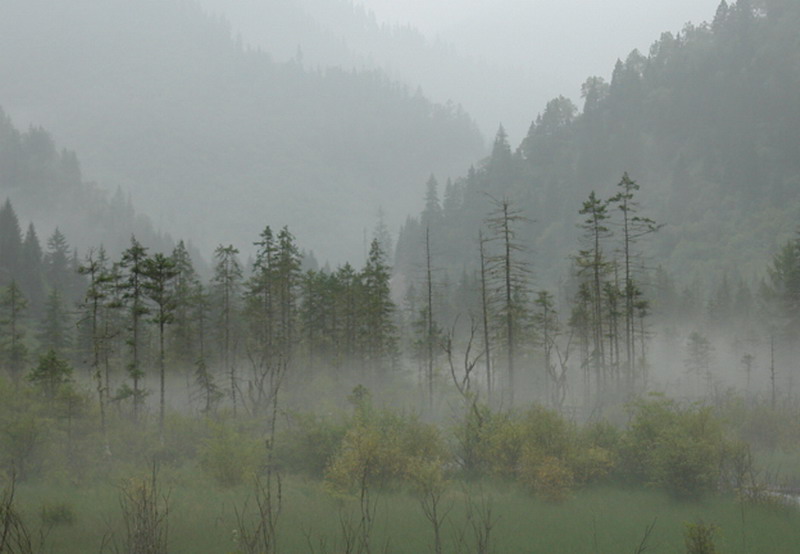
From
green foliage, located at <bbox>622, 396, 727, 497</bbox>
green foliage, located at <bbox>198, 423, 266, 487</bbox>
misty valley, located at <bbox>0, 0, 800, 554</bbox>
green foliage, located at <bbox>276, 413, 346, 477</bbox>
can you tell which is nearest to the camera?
misty valley, located at <bbox>0, 0, 800, 554</bbox>

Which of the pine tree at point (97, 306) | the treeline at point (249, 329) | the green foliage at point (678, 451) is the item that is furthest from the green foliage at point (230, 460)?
the treeline at point (249, 329)

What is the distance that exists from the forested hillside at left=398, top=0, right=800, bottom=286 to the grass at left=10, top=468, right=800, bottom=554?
105709 millimetres

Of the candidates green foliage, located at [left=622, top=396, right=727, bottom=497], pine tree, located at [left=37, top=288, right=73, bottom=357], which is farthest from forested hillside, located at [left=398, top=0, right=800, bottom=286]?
green foliage, located at [left=622, top=396, right=727, bottom=497]

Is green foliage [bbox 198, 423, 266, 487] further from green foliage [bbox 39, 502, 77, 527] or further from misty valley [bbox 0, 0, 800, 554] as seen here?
green foliage [bbox 39, 502, 77, 527]

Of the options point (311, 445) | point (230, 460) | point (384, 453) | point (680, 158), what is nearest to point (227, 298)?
point (311, 445)

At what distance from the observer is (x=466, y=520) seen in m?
20.6

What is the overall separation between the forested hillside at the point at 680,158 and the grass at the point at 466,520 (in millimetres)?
105709

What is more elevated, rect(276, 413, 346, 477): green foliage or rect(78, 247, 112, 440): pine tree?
rect(78, 247, 112, 440): pine tree

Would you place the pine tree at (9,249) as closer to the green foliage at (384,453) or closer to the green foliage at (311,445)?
the green foliage at (311,445)

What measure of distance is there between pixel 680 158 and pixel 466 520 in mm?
157126

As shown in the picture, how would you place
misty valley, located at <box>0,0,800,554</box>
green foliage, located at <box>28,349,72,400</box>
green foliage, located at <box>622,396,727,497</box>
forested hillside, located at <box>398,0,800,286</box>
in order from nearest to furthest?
misty valley, located at <box>0,0,800,554</box> < green foliage, located at <box>622,396,727,497</box> < green foliage, located at <box>28,349,72,400</box> < forested hillside, located at <box>398,0,800,286</box>

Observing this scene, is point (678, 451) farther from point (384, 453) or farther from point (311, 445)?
point (311, 445)

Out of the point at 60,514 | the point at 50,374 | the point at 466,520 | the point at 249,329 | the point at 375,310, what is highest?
the point at 375,310

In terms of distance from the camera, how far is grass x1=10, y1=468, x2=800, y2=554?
19.6 m
